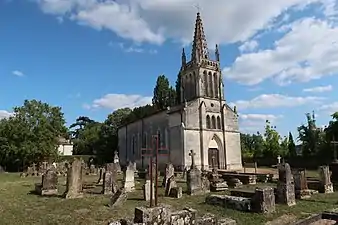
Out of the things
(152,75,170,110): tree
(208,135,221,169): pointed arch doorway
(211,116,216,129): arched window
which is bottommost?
(208,135,221,169): pointed arch doorway

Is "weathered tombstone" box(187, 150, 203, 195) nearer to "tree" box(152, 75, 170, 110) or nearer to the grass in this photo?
the grass

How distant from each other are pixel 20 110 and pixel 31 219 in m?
38.0

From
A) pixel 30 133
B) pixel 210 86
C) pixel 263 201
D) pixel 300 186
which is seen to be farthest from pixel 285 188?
pixel 30 133

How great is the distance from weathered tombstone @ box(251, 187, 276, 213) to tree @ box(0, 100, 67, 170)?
37.0m

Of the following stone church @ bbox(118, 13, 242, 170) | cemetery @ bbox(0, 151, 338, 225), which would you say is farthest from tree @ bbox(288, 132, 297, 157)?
cemetery @ bbox(0, 151, 338, 225)

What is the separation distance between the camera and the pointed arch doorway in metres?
41.2

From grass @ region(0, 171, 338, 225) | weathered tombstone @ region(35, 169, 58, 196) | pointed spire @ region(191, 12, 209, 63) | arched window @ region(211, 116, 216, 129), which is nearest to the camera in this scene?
grass @ region(0, 171, 338, 225)

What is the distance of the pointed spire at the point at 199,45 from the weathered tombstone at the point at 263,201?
114ft

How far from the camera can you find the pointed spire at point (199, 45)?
45197 millimetres

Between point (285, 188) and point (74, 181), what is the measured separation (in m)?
10.1

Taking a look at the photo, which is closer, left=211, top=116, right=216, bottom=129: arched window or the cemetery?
the cemetery

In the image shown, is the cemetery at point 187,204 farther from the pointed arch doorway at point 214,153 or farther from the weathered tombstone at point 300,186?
the pointed arch doorway at point 214,153

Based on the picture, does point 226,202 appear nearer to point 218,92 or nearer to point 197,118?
point 197,118

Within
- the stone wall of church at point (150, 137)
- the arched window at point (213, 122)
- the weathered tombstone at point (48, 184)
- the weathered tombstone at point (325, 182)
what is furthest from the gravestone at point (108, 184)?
the arched window at point (213, 122)
